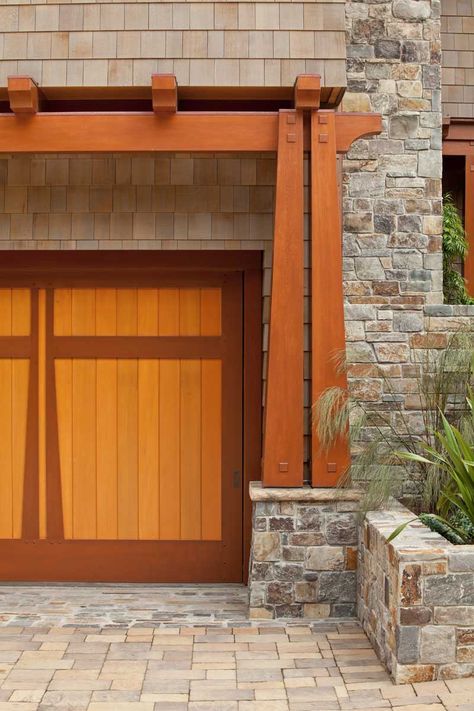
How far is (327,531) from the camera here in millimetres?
5234

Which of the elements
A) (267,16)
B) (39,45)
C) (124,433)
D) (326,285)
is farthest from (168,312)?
(267,16)

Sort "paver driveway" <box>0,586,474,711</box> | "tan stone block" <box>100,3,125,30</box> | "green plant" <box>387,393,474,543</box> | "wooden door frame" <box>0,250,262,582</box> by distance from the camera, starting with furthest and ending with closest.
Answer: "wooden door frame" <box>0,250,262,582</box>, "tan stone block" <box>100,3,125,30</box>, "green plant" <box>387,393,474,543</box>, "paver driveway" <box>0,586,474,711</box>

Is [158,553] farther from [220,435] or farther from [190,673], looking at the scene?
[190,673]

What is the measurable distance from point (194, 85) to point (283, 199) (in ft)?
3.01

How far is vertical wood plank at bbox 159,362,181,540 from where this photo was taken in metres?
6.14

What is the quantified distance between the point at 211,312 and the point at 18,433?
67.5 inches

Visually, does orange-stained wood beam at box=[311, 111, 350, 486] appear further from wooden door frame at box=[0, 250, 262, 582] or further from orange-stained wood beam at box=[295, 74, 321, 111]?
wooden door frame at box=[0, 250, 262, 582]

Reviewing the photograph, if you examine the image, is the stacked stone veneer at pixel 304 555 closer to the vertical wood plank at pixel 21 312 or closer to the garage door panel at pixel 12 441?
the garage door panel at pixel 12 441

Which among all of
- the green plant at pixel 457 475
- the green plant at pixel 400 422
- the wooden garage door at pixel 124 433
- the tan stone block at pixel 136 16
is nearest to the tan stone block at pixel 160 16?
the tan stone block at pixel 136 16

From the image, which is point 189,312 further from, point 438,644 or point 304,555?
point 438,644

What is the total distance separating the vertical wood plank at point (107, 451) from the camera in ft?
20.2

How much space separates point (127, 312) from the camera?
6.20 metres

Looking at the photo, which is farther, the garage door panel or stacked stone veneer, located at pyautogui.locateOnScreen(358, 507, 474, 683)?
the garage door panel

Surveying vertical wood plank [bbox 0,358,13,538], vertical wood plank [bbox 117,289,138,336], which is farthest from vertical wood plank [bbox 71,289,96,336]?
vertical wood plank [bbox 0,358,13,538]
